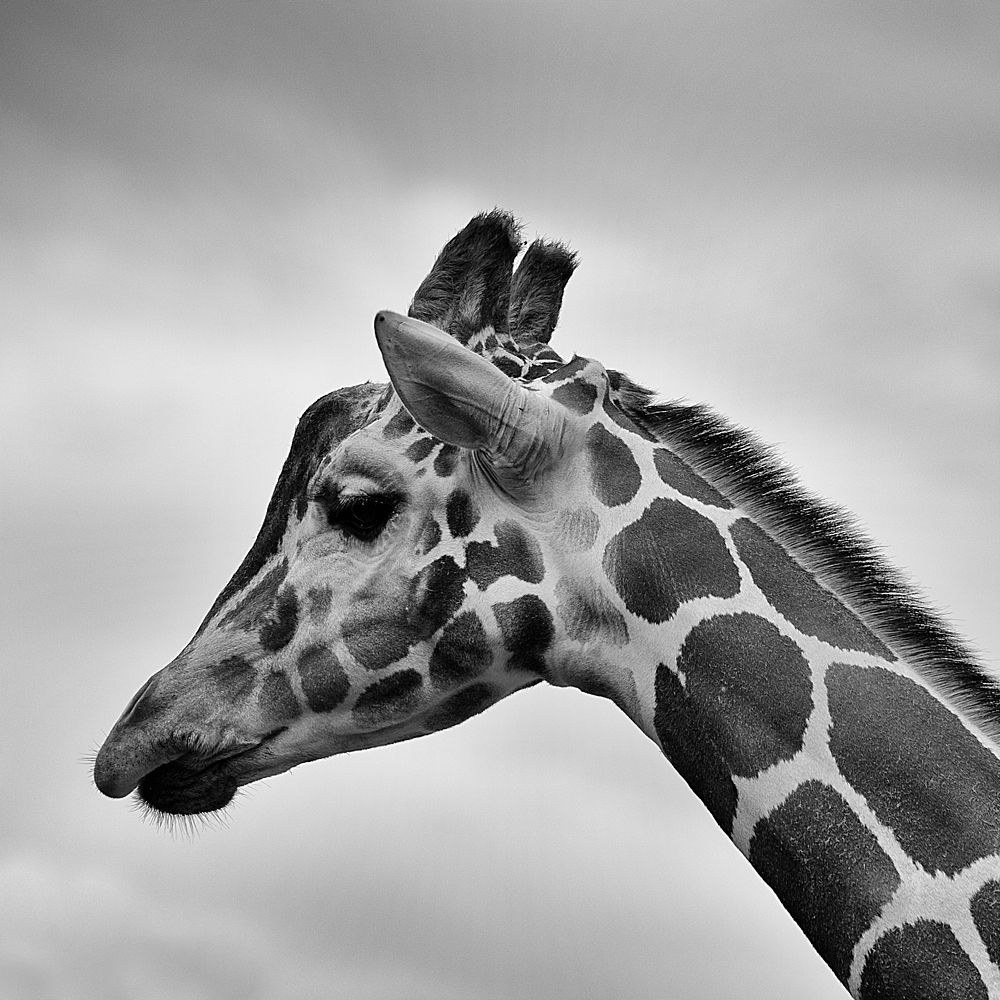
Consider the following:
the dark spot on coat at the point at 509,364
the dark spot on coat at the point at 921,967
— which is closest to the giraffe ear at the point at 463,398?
the dark spot on coat at the point at 509,364

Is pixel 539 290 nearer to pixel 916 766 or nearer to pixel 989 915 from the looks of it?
pixel 916 766

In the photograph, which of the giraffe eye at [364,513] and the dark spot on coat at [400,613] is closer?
the dark spot on coat at [400,613]

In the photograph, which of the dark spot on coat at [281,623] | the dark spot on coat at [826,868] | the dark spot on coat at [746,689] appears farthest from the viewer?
the dark spot on coat at [281,623]

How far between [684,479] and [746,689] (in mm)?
1121

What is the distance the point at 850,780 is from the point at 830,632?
0.66 m

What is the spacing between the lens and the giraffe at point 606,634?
4766 mm

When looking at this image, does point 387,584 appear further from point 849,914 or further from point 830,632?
point 849,914

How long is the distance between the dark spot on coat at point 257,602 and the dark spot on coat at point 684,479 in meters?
1.89

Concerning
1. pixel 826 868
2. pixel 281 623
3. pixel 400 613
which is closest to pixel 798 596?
pixel 826 868

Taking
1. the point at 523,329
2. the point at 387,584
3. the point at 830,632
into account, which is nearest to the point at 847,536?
the point at 830,632

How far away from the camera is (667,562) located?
18.3ft

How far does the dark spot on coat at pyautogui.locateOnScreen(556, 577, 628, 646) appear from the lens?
561 cm

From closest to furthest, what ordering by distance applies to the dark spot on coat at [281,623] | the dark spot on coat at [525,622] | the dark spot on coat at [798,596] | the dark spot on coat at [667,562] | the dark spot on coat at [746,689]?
the dark spot on coat at [746,689] < the dark spot on coat at [798,596] < the dark spot on coat at [667,562] < the dark spot on coat at [525,622] < the dark spot on coat at [281,623]

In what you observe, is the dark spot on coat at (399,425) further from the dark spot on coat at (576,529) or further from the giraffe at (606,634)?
the dark spot on coat at (576,529)
